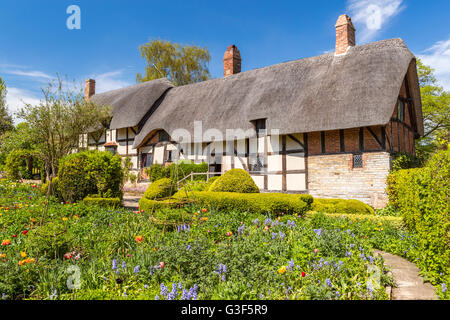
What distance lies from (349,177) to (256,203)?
5935 millimetres

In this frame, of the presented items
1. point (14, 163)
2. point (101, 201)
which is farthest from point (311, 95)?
point (14, 163)

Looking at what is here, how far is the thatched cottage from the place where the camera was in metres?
11.9

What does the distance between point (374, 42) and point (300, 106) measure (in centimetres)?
493

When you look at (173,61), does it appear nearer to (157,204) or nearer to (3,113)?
(3,113)

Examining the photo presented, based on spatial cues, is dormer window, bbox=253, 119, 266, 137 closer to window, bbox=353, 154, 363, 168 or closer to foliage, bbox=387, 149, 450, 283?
window, bbox=353, 154, 363, 168

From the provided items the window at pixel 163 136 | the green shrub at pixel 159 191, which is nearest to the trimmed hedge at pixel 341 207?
the green shrub at pixel 159 191

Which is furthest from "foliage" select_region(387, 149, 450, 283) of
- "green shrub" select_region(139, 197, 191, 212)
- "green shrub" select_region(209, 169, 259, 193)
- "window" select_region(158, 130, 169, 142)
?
"window" select_region(158, 130, 169, 142)

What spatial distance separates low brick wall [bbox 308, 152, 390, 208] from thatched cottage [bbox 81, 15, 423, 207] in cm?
4

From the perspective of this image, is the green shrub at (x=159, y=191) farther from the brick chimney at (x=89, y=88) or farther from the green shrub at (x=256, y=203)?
the brick chimney at (x=89, y=88)

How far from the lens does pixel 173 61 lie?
2972 cm

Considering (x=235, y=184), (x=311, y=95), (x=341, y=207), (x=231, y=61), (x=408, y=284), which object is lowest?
(x=408, y=284)

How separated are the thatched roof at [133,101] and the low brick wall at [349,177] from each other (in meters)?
12.0
